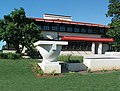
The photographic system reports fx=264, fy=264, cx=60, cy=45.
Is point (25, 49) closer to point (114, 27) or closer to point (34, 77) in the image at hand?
point (114, 27)

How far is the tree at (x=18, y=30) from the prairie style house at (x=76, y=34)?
667cm

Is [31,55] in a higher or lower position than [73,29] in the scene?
lower

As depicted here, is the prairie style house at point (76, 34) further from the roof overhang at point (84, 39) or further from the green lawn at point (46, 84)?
the green lawn at point (46, 84)

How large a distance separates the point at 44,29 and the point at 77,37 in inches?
219

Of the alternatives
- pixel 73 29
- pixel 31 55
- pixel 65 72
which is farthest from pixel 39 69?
pixel 73 29

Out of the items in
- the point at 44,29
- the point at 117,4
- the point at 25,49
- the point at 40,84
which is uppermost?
the point at 117,4

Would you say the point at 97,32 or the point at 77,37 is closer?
the point at 77,37

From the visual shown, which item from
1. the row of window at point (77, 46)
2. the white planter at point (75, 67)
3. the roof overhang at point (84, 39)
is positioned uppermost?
the roof overhang at point (84, 39)

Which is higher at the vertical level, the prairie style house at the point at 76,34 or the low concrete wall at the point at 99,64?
the prairie style house at the point at 76,34

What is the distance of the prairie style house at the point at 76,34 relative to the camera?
1654 inches

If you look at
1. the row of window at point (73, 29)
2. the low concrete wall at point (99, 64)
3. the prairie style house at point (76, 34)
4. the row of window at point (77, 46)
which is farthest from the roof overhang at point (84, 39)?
the low concrete wall at point (99, 64)

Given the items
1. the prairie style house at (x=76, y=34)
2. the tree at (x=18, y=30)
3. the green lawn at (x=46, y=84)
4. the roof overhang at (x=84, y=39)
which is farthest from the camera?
the prairie style house at (x=76, y=34)

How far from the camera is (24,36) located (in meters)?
33.3

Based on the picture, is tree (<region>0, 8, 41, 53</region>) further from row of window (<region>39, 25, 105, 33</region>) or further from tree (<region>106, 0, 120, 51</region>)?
tree (<region>106, 0, 120, 51</region>)
